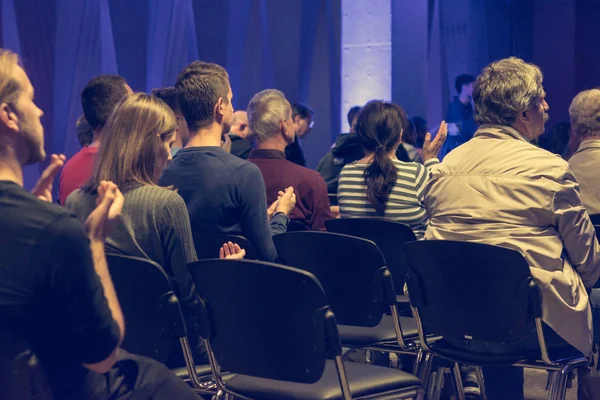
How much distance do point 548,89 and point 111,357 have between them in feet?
32.9

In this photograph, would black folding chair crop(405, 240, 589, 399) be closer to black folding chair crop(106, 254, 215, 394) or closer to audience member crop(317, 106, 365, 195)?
black folding chair crop(106, 254, 215, 394)

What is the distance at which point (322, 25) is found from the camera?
338 inches

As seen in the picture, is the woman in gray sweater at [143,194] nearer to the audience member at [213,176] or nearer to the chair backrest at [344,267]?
the audience member at [213,176]

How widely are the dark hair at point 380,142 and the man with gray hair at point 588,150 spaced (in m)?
0.83

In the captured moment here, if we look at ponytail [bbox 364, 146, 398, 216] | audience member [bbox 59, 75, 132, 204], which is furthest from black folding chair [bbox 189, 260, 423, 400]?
ponytail [bbox 364, 146, 398, 216]

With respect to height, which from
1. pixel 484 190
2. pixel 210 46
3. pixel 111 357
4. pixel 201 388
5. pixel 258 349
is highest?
pixel 210 46

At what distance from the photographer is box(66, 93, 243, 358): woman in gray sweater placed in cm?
255

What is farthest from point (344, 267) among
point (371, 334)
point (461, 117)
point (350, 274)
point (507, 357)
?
point (461, 117)

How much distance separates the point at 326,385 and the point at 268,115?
78.6 inches

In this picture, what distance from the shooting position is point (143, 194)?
2.55 meters

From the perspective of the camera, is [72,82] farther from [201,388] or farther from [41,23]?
[201,388]

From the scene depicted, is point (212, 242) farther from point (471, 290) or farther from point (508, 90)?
point (508, 90)

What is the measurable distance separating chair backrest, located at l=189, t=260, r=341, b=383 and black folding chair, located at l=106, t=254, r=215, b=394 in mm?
99

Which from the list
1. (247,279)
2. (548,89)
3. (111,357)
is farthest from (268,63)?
(111,357)
